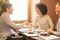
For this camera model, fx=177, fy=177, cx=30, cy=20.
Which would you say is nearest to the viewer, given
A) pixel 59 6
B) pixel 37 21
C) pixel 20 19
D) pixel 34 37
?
pixel 34 37

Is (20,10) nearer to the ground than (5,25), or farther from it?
farther from it

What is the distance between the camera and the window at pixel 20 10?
487 centimetres

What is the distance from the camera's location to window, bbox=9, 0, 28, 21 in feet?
16.0

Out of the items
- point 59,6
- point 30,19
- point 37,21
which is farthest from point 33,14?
point 59,6

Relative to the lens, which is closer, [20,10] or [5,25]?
[5,25]

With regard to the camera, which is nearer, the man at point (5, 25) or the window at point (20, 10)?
the man at point (5, 25)

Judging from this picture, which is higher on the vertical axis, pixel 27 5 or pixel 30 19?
pixel 27 5

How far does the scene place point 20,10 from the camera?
492 centimetres

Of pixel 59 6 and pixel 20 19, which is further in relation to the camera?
pixel 20 19

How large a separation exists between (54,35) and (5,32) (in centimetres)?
88

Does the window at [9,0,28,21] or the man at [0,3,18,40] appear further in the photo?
the window at [9,0,28,21]

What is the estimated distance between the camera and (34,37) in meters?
3.03

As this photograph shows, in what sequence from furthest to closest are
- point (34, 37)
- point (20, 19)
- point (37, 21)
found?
point (20, 19)
point (37, 21)
point (34, 37)

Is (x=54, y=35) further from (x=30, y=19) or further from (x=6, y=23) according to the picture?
(x=30, y=19)
